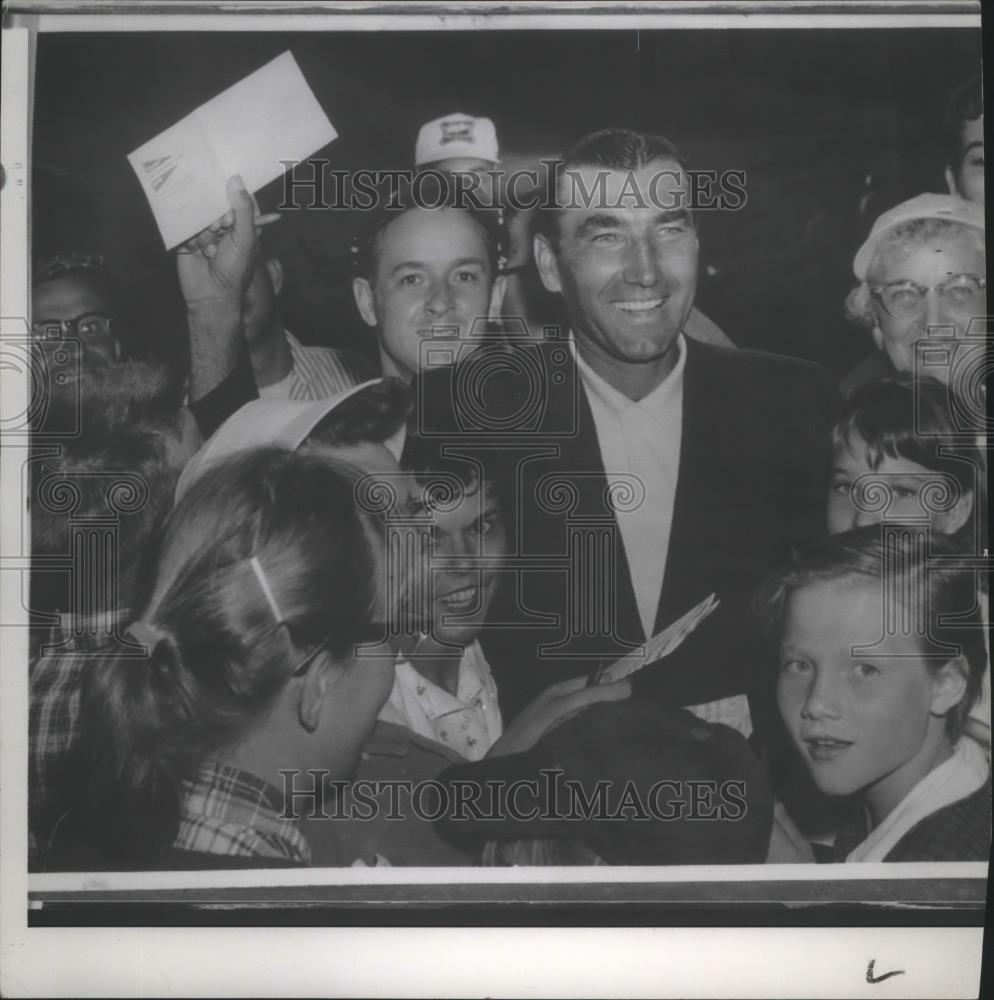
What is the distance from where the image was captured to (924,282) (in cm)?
227

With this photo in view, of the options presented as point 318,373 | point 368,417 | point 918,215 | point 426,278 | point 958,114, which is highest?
point 958,114

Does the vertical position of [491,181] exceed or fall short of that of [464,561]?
it exceeds it

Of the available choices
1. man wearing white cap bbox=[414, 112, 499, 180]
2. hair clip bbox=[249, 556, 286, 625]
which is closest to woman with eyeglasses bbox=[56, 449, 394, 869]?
hair clip bbox=[249, 556, 286, 625]

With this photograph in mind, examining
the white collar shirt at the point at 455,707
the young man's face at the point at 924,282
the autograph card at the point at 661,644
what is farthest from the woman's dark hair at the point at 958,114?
the white collar shirt at the point at 455,707

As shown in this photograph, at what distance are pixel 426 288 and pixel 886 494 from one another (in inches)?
46.1

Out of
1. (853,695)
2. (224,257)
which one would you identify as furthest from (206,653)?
(853,695)

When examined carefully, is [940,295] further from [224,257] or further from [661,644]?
[224,257]

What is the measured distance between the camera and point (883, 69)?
227 cm

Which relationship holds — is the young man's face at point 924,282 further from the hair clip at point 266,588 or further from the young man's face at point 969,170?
the hair clip at point 266,588

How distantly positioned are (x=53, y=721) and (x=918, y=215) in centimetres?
232

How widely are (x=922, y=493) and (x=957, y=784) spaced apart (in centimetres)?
68

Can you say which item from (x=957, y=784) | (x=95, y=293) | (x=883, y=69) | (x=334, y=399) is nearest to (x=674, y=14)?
(x=883, y=69)

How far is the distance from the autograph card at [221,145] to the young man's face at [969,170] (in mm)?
1461

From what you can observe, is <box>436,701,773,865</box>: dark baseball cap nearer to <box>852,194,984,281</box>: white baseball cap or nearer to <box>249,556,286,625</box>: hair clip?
<box>249,556,286,625</box>: hair clip
